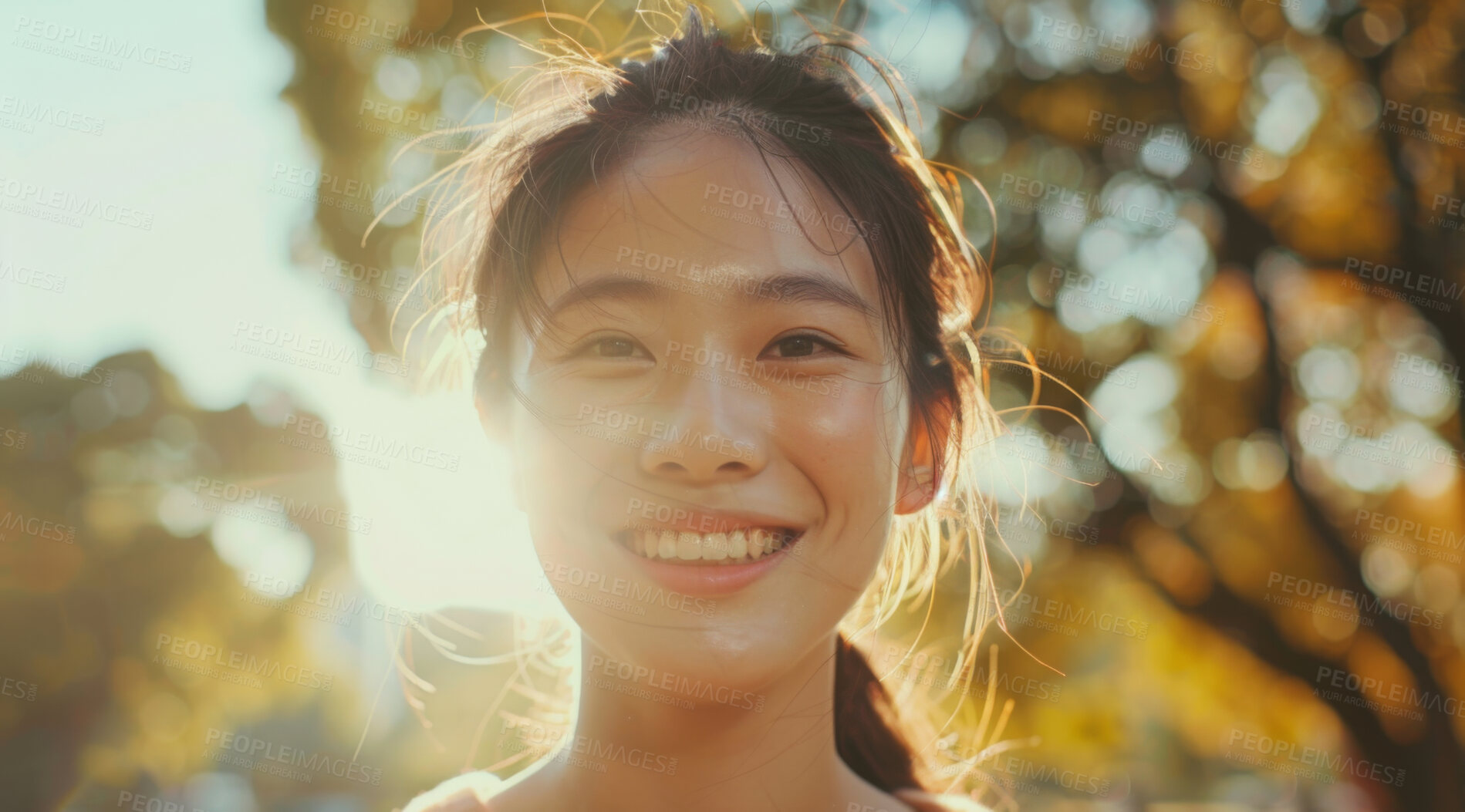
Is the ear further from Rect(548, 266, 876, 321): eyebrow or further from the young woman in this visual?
Rect(548, 266, 876, 321): eyebrow

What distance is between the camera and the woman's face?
64.4 inches

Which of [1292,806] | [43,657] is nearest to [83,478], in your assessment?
[43,657]

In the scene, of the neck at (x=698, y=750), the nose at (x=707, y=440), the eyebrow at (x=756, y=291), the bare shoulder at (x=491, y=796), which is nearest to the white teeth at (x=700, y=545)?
the nose at (x=707, y=440)

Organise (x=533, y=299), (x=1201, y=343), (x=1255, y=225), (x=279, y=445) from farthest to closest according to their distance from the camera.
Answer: (x=1201, y=343) < (x=1255, y=225) < (x=279, y=445) < (x=533, y=299)

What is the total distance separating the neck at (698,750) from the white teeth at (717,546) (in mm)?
302

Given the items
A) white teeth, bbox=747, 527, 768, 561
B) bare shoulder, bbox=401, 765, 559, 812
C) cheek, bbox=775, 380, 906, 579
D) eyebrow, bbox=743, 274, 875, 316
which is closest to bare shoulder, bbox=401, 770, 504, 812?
bare shoulder, bbox=401, 765, 559, 812

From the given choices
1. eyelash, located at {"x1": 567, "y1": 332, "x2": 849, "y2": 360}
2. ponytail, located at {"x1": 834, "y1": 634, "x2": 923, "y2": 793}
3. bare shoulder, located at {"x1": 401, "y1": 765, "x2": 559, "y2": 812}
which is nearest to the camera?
eyelash, located at {"x1": 567, "y1": 332, "x2": 849, "y2": 360}

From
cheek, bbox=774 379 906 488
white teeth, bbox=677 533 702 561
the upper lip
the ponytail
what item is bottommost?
the ponytail

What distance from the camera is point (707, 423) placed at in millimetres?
1592

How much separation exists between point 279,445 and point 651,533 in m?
5.00

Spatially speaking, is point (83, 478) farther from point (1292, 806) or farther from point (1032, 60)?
point (1292, 806)

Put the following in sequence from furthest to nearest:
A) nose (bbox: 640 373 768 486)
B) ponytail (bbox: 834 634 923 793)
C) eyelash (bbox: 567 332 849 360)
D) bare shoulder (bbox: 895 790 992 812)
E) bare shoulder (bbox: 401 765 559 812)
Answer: ponytail (bbox: 834 634 923 793) < bare shoulder (bbox: 895 790 992 812) < bare shoulder (bbox: 401 765 559 812) < eyelash (bbox: 567 332 849 360) < nose (bbox: 640 373 768 486)

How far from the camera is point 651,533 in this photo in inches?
65.9

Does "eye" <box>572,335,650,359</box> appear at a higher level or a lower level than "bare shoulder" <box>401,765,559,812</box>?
higher
